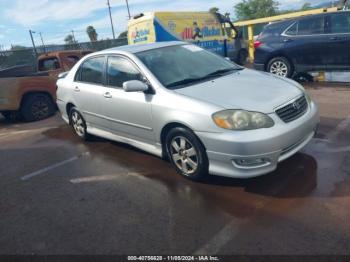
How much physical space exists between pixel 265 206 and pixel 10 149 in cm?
509

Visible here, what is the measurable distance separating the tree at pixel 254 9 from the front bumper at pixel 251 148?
172ft

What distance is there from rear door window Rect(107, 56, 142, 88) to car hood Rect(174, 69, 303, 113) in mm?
826

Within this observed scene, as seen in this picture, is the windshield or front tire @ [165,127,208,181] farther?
the windshield

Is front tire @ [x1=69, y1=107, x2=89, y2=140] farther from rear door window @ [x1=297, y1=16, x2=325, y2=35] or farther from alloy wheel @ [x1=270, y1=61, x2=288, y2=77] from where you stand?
rear door window @ [x1=297, y1=16, x2=325, y2=35]

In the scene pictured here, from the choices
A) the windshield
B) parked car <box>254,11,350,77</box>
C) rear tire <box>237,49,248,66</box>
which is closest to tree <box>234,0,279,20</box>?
rear tire <box>237,49,248,66</box>

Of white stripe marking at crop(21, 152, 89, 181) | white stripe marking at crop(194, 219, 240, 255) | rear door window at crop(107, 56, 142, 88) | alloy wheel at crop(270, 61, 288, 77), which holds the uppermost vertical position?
rear door window at crop(107, 56, 142, 88)

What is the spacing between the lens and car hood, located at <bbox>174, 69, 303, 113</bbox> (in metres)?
3.77

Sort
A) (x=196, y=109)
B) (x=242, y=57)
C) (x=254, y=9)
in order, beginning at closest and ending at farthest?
(x=196, y=109)
(x=242, y=57)
(x=254, y=9)

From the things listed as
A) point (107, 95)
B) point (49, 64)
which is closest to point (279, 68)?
point (107, 95)

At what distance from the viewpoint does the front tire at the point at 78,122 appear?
6.12m

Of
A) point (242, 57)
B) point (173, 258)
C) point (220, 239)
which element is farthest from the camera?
point (242, 57)

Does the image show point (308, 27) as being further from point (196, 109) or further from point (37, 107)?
point (37, 107)

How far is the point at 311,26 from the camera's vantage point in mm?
8906

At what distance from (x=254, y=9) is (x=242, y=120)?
5411 cm
